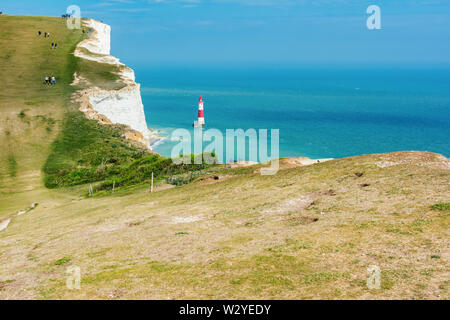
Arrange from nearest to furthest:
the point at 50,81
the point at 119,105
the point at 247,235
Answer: the point at 247,235
the point at 119,105
the point at 50,81

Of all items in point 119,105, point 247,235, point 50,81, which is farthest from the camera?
point 50,81

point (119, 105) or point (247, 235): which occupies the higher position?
point (119, 105)

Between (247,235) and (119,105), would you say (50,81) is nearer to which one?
(119,105)

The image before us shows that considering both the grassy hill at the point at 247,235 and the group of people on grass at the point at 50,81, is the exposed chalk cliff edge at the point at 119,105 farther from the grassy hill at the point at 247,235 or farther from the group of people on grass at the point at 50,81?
the grassy hill at the point at 247,235

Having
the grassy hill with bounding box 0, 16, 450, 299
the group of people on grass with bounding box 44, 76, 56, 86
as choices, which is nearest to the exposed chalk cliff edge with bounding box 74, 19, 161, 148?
the group of people on grass with bounding box 44, 76, 56, 86

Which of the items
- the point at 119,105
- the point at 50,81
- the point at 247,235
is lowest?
the point at 247,235

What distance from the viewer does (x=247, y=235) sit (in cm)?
2048

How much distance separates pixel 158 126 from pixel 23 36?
44942 mm

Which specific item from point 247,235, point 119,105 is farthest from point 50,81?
point 247,235

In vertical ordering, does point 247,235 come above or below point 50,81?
below

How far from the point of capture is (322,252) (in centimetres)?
1736

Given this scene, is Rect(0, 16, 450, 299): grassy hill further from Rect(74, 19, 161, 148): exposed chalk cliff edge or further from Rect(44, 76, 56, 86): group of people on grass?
Rect(44, 76, 56, 86): group of people on grass

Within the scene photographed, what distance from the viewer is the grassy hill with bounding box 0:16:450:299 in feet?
50.1

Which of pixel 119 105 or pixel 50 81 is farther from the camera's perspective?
pixel 50 81
